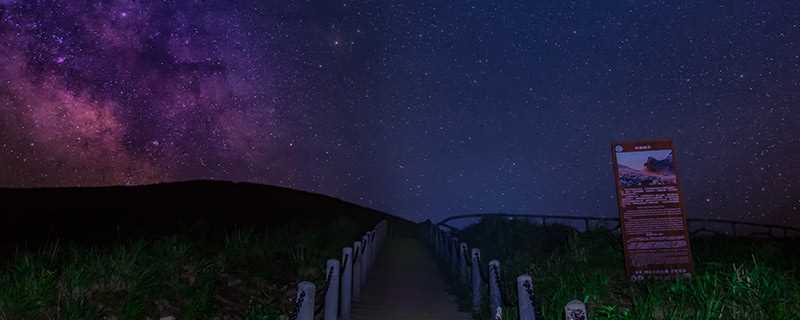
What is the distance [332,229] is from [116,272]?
14064 millimetres

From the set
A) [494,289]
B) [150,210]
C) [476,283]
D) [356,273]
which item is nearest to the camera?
[494,289]

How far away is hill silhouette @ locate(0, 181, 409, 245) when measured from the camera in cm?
2198

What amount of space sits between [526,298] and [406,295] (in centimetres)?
539

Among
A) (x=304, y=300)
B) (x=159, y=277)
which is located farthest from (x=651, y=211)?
(x=159, y=277)

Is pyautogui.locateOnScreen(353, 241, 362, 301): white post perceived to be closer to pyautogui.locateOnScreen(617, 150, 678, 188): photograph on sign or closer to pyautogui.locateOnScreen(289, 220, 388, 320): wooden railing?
pyautogui.locateOnScreen(289, 220, 388, 320): wooden railing

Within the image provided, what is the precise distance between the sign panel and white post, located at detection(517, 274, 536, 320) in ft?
12.5

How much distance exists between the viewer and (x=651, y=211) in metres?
9.46

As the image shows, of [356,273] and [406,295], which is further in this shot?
[406,295]

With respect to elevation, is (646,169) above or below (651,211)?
above

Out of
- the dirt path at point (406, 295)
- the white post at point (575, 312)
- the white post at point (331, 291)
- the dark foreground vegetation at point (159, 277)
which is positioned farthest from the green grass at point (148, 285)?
the white post at point (575, 312)

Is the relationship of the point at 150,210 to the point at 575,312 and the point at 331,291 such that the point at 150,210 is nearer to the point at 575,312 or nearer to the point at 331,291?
the point at 331,291

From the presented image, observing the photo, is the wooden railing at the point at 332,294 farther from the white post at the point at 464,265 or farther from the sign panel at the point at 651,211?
Answer: the sign panel at the point at 651,211

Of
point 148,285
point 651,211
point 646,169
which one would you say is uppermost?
point 646,169

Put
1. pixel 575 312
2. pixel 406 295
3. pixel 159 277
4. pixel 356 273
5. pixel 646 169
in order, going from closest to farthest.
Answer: pixel 575 312
pixel 159 277
pixel 646 169
pixel 356 273
pixel 406 295
